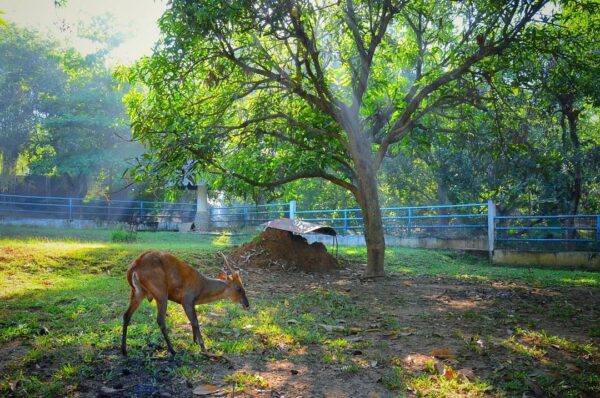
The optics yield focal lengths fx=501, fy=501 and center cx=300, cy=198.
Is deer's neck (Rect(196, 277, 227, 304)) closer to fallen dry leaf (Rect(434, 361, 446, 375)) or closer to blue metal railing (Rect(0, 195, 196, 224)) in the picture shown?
fallen dry leaf (Rect(434, 361, 446, 375))

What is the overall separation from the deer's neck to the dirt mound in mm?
5970

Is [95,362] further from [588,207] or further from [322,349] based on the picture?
[588,207]

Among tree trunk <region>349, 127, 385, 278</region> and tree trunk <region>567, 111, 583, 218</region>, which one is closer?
tree trunk <region>349, 127, 385, 278</region>

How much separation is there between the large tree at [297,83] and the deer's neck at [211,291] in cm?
327

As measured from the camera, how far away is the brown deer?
5281 mm

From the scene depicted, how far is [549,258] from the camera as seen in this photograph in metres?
15.2

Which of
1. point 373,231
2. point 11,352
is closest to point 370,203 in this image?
point 373,231

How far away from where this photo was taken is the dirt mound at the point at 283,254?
12547 mm

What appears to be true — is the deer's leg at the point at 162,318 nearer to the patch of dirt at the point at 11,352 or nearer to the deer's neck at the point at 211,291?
the deer's neck at the point at 211,291

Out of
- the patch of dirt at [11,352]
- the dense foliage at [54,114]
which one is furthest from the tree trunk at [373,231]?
the dense foliage at [54,114]

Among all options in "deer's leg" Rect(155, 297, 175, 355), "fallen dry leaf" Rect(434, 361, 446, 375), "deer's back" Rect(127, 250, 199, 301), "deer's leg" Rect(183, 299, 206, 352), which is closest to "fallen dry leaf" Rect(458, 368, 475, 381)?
"fallen dry leaf" Rect(434, 361, 446, 375)

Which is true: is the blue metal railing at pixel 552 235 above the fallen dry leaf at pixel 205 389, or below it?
above

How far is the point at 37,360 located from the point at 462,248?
609 inches

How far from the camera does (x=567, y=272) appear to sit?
13.6 meters
